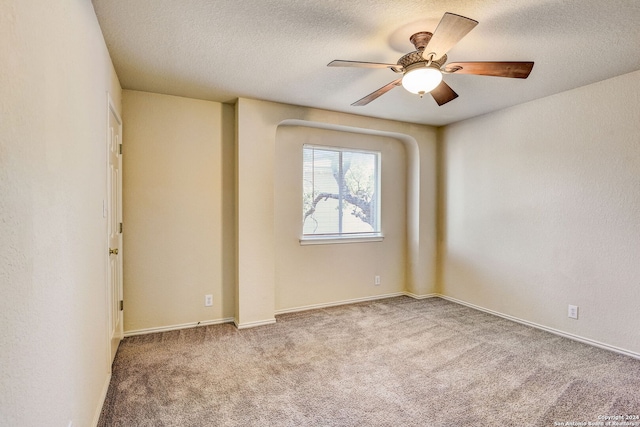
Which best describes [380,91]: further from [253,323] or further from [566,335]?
[566,335]

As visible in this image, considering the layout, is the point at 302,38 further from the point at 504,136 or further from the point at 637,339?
the point at 637,339

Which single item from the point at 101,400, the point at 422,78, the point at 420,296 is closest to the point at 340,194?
the point at 420,296

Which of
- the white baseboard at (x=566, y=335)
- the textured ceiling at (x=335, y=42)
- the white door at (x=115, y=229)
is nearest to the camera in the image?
the textured ceiling at (x=335, y=42)

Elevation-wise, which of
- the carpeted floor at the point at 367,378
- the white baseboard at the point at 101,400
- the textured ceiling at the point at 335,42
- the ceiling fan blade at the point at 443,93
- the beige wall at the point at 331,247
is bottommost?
the carpeted floor at the point at 367,378

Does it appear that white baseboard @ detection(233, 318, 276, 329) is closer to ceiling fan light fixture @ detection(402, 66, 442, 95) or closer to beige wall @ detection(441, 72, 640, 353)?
beige wall @ detection(441, 72, 640, 353)

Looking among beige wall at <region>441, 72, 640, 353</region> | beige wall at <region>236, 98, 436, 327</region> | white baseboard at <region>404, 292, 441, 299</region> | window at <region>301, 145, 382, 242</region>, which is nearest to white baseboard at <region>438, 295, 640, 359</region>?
beige wall at <region>441, 72, 640, 353</region>

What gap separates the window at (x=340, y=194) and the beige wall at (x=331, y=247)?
11cm

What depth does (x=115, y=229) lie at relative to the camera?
2838 millimetres

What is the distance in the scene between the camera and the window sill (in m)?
4.05

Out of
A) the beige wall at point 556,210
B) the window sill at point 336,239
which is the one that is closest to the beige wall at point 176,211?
the window sill at point 336,239

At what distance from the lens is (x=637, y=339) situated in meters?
2.72

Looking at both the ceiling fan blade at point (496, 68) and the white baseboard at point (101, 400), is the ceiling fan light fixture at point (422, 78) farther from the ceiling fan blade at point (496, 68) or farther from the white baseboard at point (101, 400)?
the white baseboard at point (101, 400)

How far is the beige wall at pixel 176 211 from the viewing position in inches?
126

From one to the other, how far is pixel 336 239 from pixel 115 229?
2.40m
